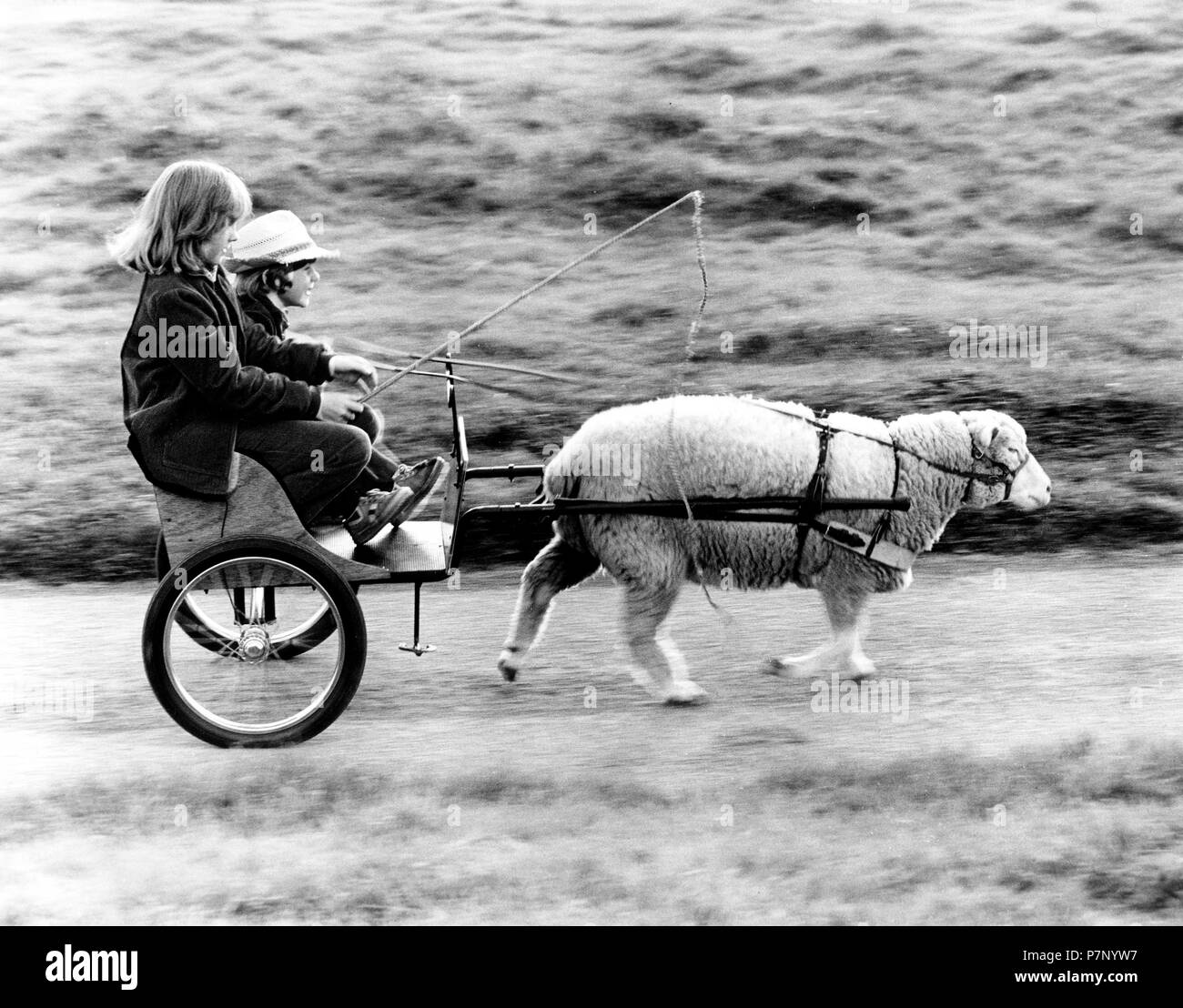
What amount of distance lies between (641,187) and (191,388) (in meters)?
5.18

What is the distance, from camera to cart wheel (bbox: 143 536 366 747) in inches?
191

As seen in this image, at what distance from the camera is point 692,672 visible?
5.82m

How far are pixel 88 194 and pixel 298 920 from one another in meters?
6.48

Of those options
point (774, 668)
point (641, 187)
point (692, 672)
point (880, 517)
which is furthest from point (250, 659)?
point (641, 187)

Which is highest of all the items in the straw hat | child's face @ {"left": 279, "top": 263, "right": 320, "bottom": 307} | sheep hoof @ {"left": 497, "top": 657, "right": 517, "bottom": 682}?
the straw hat

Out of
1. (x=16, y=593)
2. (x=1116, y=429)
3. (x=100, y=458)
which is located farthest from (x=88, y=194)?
(x=1116, y=429)

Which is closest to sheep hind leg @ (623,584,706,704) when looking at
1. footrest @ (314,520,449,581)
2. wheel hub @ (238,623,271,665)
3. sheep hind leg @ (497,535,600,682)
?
sheep hind leg @ (497,535,600,682)
